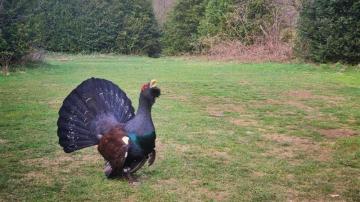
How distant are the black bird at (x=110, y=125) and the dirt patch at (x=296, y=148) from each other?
206 cm

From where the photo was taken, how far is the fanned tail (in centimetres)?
509

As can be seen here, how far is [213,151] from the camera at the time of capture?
20.7ft

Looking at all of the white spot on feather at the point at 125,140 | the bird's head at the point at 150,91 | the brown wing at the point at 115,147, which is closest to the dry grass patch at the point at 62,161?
the brown wing at the point at 115,147

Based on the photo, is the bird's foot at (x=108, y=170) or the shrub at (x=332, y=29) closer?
Result: the bird's foot at (x=108, y=170)

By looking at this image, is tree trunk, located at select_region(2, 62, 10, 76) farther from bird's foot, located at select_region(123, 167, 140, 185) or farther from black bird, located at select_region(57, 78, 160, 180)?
bird's foot, located at select_region(123, 167, 140, 185)

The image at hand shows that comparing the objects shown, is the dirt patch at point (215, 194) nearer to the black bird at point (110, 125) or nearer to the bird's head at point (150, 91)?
the black bird at point (110, 125)

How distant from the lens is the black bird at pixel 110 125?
186 inches

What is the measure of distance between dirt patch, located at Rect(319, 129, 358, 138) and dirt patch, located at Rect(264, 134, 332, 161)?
55 centimetres

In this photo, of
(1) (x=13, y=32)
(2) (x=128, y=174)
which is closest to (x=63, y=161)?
(2) (x=128, y=174)

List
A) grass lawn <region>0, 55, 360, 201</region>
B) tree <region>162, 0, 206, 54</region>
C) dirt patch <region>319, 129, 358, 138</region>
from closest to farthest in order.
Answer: grass lawn <region>0, 55, 360, 201</region> < dirt patch <region>319, 129, 358, 138</region> < tree <region>162, 0, 206, 54</region>

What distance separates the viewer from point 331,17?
1970 cm

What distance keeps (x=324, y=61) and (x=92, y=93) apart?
55.3 ft

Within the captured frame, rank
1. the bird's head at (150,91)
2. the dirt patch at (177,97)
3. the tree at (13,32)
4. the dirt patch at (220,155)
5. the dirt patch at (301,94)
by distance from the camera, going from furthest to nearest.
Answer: the tree at (13,32), the dirt patch at (301,94), the dirt patch at (177,97), the dirt patch at (220,155), the bird's head at (150,91)

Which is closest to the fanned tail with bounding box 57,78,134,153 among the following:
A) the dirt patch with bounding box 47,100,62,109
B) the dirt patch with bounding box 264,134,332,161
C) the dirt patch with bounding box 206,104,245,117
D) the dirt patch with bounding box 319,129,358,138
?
the dirt patch with bounding box 264,134,332,161
